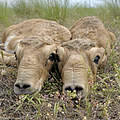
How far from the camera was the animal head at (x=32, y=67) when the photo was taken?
3.67 metres

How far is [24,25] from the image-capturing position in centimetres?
686

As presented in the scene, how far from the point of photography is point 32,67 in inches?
152

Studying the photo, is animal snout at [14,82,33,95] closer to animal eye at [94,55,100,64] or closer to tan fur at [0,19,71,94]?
tan fur at [0,19,71,94]

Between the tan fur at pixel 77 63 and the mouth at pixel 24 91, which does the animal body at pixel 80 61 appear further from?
the mouth at pixel 24 91

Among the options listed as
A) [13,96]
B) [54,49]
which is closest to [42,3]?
[54,49]

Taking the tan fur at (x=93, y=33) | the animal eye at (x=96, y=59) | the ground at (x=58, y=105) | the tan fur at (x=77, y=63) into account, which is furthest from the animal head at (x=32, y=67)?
the tan fur at (x=93, y=33)

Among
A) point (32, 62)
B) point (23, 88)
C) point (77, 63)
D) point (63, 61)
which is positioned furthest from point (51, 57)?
point (23, 88)

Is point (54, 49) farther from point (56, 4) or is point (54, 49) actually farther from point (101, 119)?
point (56, 4)

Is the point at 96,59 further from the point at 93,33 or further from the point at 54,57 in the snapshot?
the point at 93,33

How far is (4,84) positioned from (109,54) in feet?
7.76

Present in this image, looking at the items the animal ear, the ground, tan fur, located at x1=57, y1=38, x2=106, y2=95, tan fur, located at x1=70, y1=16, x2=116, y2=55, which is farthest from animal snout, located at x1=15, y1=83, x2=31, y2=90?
tan fur, located at x1=70, y1=16, x2=116, y2=55

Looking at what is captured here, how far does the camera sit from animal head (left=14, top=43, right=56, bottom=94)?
367cm

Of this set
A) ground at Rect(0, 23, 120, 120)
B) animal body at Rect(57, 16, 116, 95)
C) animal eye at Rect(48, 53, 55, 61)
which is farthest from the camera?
animal eye at Rect(48, 53, 55, 61)

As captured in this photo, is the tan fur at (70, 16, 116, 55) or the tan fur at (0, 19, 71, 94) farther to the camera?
the tan fur at (70, 16, 116, 55)
